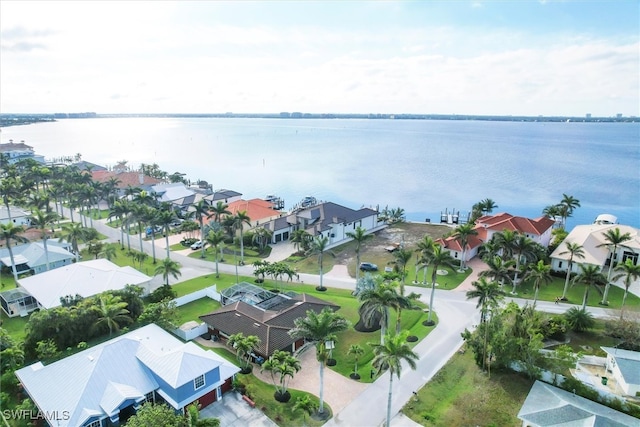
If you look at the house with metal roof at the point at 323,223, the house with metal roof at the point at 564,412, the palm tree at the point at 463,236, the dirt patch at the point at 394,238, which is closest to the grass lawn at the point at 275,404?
the house with metal roof at the point at 564,412

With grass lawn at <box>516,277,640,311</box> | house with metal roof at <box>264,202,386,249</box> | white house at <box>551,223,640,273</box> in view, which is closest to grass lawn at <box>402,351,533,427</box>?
grass lawn at <box>516,277,640,311</box>

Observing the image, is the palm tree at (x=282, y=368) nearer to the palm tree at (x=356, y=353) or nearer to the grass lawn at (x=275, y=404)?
the grass lawn at (x=275, y=404)

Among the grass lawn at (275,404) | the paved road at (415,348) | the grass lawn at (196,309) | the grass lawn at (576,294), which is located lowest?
the grass lawn at (196,309)

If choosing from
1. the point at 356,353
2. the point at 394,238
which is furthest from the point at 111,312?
the point at 394,238

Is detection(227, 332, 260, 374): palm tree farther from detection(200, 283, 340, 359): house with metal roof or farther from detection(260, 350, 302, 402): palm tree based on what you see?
detection(260, 350, 302, 402): palm tree

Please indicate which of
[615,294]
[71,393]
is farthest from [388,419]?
[615,294]

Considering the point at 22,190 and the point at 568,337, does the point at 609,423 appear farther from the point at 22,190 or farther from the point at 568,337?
the point at 22,190
